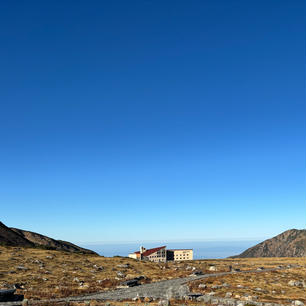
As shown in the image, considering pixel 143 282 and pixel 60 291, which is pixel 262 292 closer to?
pixel 143 282

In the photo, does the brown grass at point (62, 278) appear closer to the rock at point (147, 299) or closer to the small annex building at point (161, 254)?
the rock at point (147, 299)

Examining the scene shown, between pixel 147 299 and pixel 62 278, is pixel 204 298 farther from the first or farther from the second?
pixel 62 278

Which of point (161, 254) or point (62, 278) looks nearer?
point (62, 278)

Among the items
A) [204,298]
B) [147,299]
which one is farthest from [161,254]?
[147,299]

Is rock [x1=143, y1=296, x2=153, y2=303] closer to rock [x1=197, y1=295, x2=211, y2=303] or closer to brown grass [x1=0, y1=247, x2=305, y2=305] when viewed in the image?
rock [x1=197, y1=295, x2=211, y2=303]

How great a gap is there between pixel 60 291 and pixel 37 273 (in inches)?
584

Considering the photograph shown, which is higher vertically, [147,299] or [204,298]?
[204,298]

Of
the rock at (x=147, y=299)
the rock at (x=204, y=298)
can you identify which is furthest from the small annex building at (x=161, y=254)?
the rock at (x=147, y=299)

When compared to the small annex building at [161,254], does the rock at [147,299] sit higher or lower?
lower

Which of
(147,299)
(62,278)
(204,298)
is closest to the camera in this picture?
(147,299)

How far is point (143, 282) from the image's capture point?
157ft

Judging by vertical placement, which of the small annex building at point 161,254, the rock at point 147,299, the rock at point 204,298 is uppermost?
the small annex building at point 161,254

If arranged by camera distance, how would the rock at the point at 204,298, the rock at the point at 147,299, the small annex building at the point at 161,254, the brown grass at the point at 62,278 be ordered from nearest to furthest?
the rock at the point at 147,299 → the rock at the point at 204,298 → the brown grass at the point at 62,278 → the small annex building at the point at 161,254

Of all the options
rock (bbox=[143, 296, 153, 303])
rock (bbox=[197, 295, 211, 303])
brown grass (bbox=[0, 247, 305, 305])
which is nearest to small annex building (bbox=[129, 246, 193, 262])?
brown grass (bbox=[0, 247, 305, 305])
